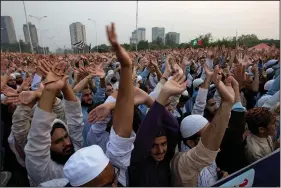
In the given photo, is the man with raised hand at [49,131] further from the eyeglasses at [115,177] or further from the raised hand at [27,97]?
the eyeglasses at [115,177]

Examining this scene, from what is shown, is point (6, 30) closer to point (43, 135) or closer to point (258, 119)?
point (43, 135)

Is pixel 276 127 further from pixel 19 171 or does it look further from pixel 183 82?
pixel 19 171

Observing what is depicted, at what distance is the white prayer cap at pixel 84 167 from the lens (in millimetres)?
1329

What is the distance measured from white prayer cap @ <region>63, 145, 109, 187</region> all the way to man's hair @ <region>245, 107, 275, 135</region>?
1391mm

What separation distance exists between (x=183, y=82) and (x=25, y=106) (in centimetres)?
120

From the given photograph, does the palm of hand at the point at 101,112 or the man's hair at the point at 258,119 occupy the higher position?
the palm of hand at the point at 101,112

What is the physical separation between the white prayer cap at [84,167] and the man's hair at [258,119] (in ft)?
4.56

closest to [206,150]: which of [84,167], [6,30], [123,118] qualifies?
[123,118]

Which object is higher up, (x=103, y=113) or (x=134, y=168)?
(x=103, y=113)

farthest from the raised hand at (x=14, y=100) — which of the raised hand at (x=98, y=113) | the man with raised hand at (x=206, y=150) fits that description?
the man with raised hand at (x=206, y=150)

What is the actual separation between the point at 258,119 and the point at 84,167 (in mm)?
1532

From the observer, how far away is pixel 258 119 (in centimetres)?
211

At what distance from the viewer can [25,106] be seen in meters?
1.88

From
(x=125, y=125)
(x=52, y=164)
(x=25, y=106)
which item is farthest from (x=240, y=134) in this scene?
(x=25, y=106)
